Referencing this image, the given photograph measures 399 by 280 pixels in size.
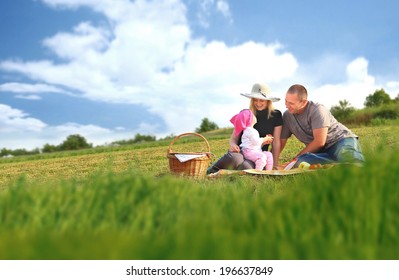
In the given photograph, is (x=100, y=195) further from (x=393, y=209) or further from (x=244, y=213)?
(x=393, y=209)

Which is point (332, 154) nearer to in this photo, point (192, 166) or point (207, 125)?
point (192, 166)

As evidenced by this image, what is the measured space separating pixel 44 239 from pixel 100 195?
2.40ft

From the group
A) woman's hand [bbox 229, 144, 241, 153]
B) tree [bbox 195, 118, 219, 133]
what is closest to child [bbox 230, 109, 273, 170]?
woman's hand [bbox 229, 144, 241, 153]

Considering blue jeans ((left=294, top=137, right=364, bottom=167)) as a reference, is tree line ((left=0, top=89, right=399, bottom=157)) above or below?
above

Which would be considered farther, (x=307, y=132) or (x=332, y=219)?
(x=307, y=132)

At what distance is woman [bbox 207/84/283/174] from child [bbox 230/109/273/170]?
12cm

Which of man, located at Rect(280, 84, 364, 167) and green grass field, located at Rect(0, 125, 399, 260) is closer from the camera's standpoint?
green grass field, located at Rect(0, 125, 399, 260)

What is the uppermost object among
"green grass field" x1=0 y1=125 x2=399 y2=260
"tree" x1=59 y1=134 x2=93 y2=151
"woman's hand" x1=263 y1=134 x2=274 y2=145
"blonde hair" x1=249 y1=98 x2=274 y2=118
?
"tree" x1=59 y1=134 x2=93 y2=151

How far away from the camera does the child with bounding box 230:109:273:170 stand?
→ 8.02 m

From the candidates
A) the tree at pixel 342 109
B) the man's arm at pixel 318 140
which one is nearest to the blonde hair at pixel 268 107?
the man's arm at pixel 318 140

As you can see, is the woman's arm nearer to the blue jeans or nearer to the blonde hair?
the blonde hair

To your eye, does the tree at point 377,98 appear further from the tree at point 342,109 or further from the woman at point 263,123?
the woman at point 263,123

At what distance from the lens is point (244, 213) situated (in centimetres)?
255
